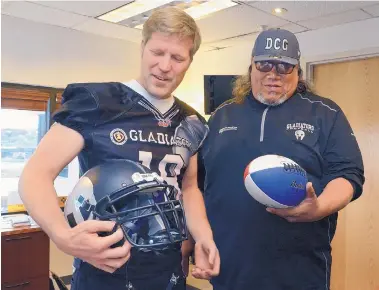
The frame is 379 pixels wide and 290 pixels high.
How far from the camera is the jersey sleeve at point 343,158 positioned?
143cm

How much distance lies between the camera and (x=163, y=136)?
1076mm

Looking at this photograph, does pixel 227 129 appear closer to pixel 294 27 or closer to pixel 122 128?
pixel 122 128

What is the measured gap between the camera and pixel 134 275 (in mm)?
979

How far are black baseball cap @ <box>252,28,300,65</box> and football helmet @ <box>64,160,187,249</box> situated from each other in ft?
2.67

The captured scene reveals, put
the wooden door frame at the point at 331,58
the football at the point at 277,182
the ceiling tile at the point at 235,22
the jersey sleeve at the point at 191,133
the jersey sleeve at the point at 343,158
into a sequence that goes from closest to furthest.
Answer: the jersey sleeve at the point at 191,133
the football at the point at 277,182
the jersey sleeve at the point at 343,158
the ceiling tile at the point at 235,22
the wooden door frame at the point at 331,58

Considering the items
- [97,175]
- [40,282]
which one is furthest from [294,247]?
[40,282]

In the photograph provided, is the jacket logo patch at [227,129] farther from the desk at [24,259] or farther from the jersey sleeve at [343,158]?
the desk at [24,259]

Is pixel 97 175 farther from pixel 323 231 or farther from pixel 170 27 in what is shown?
pixel 323 231

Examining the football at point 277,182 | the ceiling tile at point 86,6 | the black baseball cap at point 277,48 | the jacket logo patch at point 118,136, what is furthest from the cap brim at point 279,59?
the ceiling tile at point 86,6

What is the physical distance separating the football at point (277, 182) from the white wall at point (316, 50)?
8.72 ft

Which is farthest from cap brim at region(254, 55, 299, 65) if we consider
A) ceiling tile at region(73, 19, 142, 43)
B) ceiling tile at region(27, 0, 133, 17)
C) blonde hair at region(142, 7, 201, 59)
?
ceiling tile at region(73, 19, 142, 43)

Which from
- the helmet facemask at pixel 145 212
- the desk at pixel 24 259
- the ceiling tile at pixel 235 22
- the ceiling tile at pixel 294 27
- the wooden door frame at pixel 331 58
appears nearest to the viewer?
the helmet facemask at pixel 145 212

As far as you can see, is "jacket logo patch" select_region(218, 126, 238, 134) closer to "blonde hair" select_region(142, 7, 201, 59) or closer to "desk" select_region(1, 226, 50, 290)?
"blonde hair" select_region(142, 7, 201, 59)

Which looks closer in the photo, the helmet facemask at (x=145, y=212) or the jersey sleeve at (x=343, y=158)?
the helmet facemask at (x=145, y=212)
